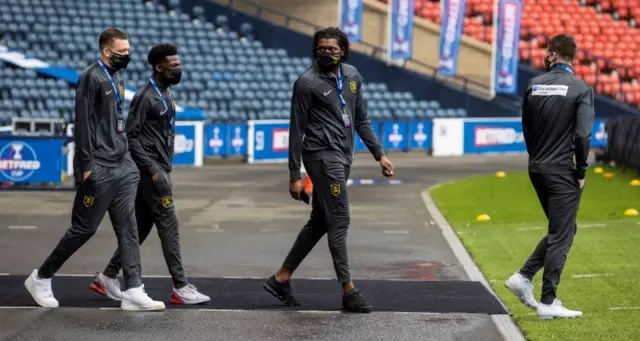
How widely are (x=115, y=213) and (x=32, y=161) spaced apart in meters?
13.6

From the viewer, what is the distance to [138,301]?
9.66 meters

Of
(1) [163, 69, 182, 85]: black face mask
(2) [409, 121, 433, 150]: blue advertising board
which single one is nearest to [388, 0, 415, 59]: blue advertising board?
(2) [409, 121, 433, 150]: blue advertising board

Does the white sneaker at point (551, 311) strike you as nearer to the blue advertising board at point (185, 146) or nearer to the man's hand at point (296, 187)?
the man's hand at point (296, 187)

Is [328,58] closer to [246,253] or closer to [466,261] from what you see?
[466,261]

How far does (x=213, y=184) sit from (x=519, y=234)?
10113mm

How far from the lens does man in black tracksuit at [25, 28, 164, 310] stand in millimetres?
9422

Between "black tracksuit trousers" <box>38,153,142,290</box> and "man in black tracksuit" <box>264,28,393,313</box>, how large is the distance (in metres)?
1.20

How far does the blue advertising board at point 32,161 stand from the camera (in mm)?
22781

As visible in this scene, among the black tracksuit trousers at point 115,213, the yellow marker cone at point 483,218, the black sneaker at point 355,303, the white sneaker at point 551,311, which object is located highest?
the black tracksuit trousers at point 115,213

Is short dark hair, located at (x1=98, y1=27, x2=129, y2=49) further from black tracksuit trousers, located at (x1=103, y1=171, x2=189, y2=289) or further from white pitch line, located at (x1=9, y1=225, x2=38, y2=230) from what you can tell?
white pitch line, located at (x1=9, y1=225, x2=38, y2=230)

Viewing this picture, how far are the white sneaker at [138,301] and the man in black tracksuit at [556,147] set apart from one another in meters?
2.74

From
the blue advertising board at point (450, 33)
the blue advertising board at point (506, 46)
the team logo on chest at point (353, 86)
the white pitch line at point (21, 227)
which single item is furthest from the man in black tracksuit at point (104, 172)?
the blue advertising board at point (506, 46)

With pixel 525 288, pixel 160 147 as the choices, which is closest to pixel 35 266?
pixel 160 147

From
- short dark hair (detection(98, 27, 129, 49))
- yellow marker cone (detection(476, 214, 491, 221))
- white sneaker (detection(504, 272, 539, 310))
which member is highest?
short dark hair (detection(98, 27, 129, 49))
